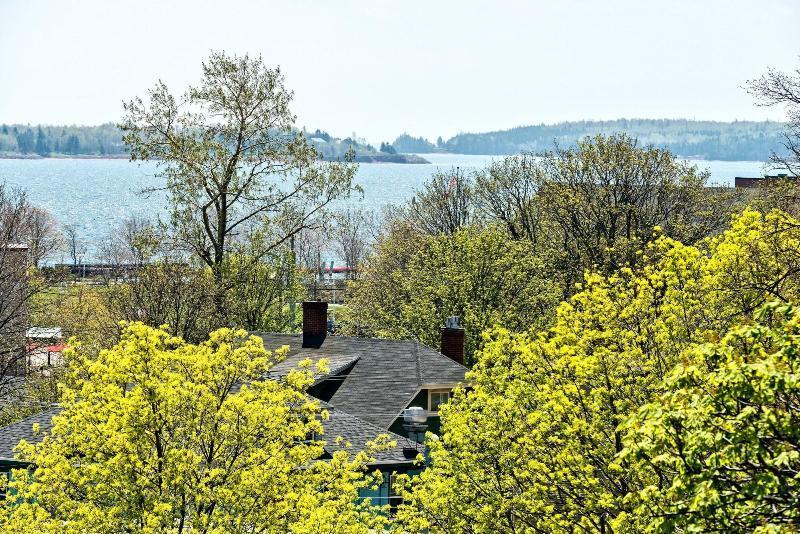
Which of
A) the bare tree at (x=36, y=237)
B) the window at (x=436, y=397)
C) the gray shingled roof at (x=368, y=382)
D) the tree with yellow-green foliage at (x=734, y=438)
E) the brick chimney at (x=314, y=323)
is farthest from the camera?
the bare tree at (x=36, y=237)

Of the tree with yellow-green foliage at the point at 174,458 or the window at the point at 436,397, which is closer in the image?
the tree with yellow-green foliage at the point at 174,458

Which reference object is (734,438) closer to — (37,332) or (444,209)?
(37,332)

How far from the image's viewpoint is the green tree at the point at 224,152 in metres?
53.8

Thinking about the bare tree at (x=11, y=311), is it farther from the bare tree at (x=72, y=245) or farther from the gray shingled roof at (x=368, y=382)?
the bare tree at (x=72, y=245)

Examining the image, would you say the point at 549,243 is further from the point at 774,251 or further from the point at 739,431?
the point at 739,431

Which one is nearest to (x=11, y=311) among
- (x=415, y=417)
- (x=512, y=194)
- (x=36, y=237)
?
(x=415, y=417)

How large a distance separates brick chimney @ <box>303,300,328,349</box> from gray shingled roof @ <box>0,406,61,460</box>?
37.5 ft

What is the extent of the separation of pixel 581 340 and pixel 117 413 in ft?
31.0

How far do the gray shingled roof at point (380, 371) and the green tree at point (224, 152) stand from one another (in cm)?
1187

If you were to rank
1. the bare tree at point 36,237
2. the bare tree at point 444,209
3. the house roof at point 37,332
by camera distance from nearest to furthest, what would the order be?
the house roof at point 37,332
the bare tree at point 36,237
the bare tree at point 444,209

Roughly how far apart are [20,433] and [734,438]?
2545cm

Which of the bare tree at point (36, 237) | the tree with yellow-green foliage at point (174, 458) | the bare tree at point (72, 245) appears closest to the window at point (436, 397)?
the tree with yellow-green foliage at point (174, 458)

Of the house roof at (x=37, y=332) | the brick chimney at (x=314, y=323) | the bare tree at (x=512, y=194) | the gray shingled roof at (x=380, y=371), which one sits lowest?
the house roof at (x=37, y=332)

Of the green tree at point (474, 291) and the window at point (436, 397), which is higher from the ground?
the green tree at point (474, 291)
